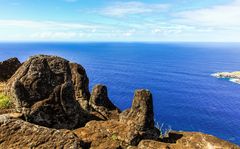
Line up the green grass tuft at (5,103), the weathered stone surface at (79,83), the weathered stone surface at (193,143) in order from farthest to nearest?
the weathered stone surface at (79,83)
the green grass tuft at (5,103)
the weathered stone surface at (193,143)

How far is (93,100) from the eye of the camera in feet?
107

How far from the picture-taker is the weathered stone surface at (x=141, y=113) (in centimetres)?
2473

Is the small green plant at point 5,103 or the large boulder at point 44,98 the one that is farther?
the small green plant at point 5,103

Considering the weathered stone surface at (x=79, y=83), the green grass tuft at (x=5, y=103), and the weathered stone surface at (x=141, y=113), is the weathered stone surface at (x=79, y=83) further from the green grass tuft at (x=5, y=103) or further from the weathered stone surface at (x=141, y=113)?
the green grass tuft at (x=5, y=103)

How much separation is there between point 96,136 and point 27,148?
9280mm

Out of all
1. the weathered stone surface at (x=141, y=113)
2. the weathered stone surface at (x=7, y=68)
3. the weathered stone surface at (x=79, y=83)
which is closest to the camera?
the weathered stone surface at (x=141, y=113)

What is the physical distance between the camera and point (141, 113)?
2547cm

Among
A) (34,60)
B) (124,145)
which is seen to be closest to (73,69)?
(34,60)

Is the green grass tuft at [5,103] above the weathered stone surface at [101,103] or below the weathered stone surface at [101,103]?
above

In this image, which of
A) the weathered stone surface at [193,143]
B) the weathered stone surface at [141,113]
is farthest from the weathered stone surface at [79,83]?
the weathered stone surface at [193,143]

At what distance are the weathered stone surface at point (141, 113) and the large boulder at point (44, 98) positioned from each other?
3752 millimetres

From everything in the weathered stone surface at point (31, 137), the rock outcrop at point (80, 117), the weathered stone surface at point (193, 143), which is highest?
the weathered stone surface at point (31, 137)

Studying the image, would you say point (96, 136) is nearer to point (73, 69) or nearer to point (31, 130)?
point (31, 130)

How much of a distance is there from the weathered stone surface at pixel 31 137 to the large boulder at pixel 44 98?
382 inches
